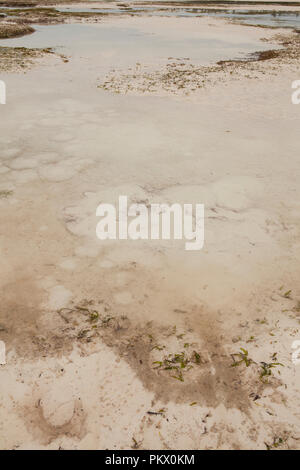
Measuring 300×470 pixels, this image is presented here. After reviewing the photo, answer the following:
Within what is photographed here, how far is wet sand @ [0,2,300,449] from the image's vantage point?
234 cm

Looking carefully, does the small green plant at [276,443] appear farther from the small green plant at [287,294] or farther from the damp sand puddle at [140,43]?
the damp sand puddle at [140,43]

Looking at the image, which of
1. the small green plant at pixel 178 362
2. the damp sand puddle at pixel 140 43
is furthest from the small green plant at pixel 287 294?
the damp sand puddle at pixel 140 43

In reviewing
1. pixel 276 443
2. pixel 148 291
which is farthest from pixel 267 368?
pixel 148 291

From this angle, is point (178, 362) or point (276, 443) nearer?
point (276, 443)

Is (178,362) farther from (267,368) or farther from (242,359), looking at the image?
(267,368)

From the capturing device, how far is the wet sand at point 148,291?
2340 millimetres

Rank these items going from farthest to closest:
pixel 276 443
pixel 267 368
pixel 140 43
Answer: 1. pixel 140 43
2. pixel 267 368
3. pixel 276 443

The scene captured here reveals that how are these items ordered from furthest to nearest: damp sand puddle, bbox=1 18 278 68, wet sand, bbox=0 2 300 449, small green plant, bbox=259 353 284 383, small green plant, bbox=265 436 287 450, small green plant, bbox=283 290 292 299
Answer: damp sand puddle, bbox=1 18 278 68 → small green plant, bbox=283 290 292 299 → small green plant, bbox=259 353 284 383 → wet sand, bbox=0 2 300 449 → small green plant, bbox=265 436 287 450

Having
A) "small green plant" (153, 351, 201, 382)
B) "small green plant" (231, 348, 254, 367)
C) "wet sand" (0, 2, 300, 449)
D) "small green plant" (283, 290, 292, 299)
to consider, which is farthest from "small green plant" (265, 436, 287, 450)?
"small green plant" (283, 290, 292, 299)

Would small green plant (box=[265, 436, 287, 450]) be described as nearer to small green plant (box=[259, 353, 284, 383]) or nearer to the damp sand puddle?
small green plant (box=[259, 353, 284, 383])

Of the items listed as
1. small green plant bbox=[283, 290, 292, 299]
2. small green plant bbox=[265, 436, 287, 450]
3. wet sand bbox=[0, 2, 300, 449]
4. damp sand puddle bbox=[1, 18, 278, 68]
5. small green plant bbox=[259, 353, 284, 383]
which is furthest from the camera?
damp sand puddle bbox=[1, 18, 278, 68]

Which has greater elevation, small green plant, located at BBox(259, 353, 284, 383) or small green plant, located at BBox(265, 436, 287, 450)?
small green plant, located at BBox(259, 353, 284, 383)

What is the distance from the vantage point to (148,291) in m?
3.35

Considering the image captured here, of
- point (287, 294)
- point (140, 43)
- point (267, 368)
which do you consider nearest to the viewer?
point (267, 368)
